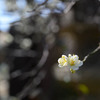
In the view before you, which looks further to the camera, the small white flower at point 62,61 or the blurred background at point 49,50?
the blurred background at point 49,50

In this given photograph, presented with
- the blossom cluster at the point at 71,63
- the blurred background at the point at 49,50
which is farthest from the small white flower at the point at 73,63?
the blurred background at the point at 49,50

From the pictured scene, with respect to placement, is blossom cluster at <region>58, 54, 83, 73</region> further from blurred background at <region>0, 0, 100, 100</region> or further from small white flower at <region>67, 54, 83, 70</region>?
blurred background at <region>0, 0, 100, 100</region>

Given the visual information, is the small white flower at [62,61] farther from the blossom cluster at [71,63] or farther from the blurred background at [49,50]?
the blurred background at [49,50]

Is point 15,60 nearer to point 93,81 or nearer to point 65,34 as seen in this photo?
point 65,34

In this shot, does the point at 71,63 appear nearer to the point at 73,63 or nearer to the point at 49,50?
the point at 73,63

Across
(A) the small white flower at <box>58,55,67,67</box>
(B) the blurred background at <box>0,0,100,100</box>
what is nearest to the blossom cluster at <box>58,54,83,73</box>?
(A) the small white flower at <box>58,55,67,67</box>

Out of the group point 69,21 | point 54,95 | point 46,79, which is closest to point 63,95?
point 54,95

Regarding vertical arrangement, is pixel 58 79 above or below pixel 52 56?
below

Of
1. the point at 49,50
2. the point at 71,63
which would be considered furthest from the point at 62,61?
the point at 49,50
